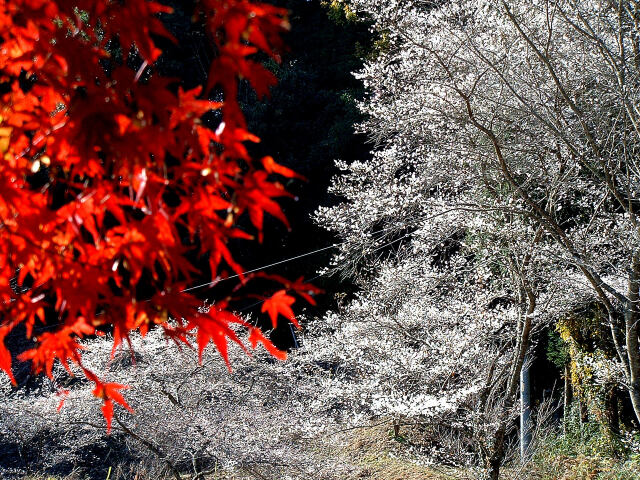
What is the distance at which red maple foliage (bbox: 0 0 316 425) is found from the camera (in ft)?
3.23

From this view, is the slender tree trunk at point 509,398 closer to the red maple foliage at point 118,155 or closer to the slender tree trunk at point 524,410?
the slender tree trunk at point 524,410

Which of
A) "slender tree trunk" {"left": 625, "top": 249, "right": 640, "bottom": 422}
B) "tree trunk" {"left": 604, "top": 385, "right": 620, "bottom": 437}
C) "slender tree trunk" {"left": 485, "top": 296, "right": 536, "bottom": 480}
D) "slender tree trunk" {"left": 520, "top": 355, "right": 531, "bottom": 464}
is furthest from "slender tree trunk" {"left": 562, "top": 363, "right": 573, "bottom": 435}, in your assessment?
"slender tree trunk" {"left": 625, "top": 249, "right": 640, "bottom": 422}

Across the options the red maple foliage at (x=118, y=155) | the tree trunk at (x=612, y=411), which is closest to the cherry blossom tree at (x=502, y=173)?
the tree trunk at (x=612, y=411)

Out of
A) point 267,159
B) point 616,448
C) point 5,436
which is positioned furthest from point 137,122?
point 616,448

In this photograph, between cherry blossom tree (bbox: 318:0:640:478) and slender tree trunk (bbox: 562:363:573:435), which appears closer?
cherry blossom tree (bbox: 318:0:640:478)

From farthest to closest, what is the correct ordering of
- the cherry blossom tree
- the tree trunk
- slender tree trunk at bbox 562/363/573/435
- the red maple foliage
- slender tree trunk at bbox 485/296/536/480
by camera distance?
1. slender tree trunk at bbox 562/363/573/435
2. the tree trunk
3. slender tree trunk at bbox 485/296/536/480
4. the cherry blossom tree
5. the red maple foliage

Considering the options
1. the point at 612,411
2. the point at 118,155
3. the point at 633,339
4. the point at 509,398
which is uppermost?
the point at 118,155

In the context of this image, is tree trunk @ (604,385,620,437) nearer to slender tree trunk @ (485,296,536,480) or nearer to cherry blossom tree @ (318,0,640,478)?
cherry blossom tree @ (318,0,640,478)

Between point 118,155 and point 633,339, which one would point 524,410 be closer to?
point 633,339

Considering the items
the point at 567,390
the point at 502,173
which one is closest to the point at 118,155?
the point at 502,173

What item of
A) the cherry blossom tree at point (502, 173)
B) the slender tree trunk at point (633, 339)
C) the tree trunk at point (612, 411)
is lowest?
the tree trunk at point (612, 411)

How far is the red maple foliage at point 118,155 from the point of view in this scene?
3.23ft

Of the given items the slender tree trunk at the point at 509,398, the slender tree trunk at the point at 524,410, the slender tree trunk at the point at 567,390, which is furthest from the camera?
the slender tree trunk at the point at 567,390

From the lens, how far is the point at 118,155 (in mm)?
974
